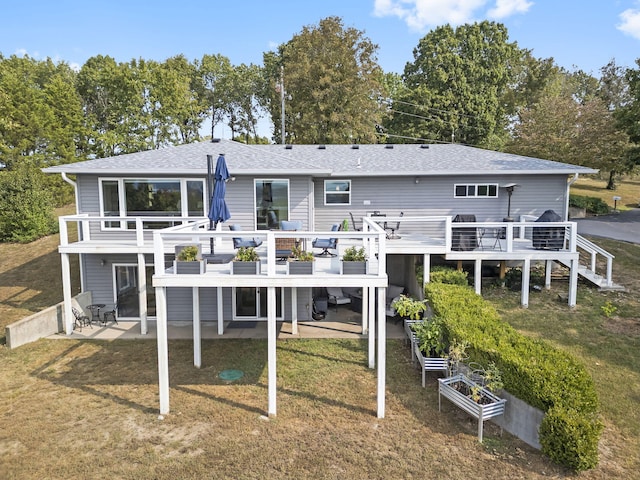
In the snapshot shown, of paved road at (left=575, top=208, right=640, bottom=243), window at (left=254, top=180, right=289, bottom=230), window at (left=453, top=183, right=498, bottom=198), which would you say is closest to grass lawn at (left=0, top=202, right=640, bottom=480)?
window at (left=254, top=180, right=289, bottom=230)

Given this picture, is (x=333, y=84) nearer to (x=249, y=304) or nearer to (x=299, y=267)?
(x=249, y=304)

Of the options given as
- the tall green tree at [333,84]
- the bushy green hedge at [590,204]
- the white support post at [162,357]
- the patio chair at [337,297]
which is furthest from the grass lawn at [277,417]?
the tall green tree at [333,84]

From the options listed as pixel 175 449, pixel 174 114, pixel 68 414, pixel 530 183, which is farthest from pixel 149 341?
pixel 174 114

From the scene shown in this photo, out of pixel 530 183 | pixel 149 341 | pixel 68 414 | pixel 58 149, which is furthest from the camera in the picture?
pixel 58 149

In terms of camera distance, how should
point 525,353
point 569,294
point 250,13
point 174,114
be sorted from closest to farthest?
point 525,353 → point 569,294 → point 250,13 → point 174,114

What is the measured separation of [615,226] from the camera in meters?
21.3

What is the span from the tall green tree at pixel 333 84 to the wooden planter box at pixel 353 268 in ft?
78.5

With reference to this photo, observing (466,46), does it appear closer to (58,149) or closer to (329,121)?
(329,121)

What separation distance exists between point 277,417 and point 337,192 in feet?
29.6

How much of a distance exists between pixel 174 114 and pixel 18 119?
11.0 meters

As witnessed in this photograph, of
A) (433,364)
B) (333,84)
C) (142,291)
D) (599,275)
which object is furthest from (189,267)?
(333,84)

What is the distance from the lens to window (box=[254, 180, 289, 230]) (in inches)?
490

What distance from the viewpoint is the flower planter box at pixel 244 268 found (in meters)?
7.31

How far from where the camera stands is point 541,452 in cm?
568
